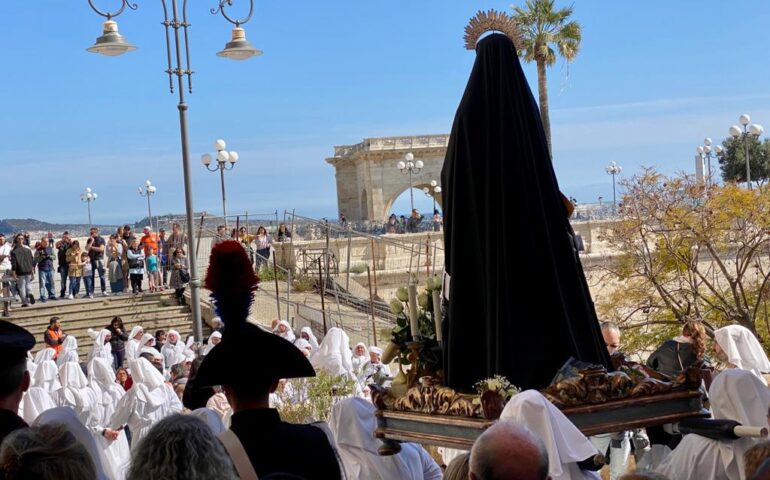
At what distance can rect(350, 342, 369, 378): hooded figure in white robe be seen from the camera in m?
14.5

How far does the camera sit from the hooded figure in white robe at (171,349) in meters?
17.8

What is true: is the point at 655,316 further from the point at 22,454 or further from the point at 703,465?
the point at 22,454

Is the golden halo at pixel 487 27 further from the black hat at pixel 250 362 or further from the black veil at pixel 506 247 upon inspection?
the black hat at pixel 250 362

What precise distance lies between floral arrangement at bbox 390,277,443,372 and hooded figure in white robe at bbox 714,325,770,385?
121 inches

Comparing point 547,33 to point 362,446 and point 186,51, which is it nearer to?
point 186,51

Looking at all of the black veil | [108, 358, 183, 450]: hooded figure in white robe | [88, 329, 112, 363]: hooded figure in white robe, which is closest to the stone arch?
[88, 329, 112, 363]: hooded figure in white robe

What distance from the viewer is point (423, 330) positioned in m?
4.53

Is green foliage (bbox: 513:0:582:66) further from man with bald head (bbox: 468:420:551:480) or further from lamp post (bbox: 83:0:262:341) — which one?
man with bald head (bbox: 468:420:551:480)

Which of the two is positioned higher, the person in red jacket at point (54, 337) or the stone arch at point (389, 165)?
the stone arch at point (389, 165)

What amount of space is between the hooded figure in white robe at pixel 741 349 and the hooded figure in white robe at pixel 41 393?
6338mm

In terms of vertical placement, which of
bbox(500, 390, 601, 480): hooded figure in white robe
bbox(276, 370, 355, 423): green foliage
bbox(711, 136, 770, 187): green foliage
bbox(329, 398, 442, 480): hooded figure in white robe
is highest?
bbox(711, 136, 770, 187): green foliage

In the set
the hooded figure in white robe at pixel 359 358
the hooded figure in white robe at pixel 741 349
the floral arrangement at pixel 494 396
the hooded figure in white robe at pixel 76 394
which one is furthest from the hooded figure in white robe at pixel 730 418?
the hooded figure in white robe at pixel 359 358

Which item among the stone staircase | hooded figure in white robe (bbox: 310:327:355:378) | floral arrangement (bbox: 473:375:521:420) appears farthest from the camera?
the stone staircase

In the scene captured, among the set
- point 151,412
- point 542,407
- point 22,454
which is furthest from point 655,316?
point 22,454
